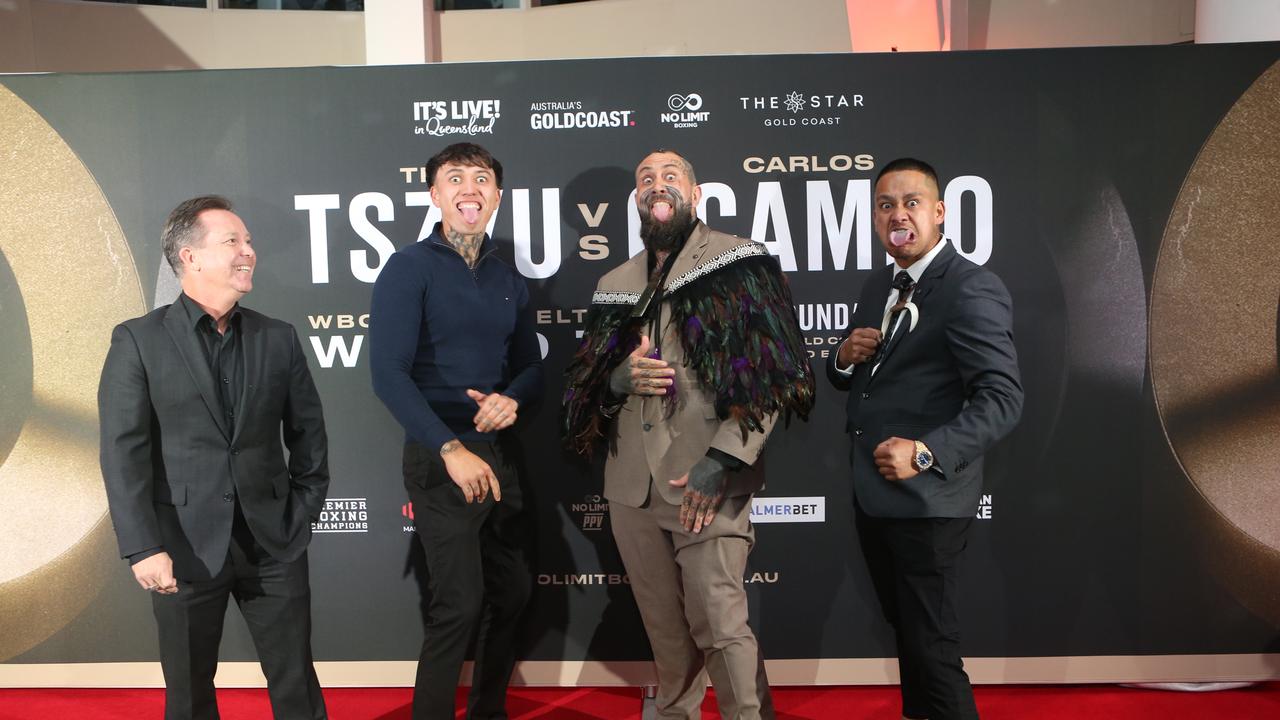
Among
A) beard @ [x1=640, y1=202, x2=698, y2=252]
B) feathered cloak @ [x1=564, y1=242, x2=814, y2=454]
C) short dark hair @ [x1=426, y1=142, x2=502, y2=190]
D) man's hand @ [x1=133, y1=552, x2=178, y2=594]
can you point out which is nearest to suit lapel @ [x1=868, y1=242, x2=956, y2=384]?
feathered cloak @ [x1=564, y1=242, x2=814, y2=454]

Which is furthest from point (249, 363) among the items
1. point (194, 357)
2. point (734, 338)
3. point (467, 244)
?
point (734, 338)

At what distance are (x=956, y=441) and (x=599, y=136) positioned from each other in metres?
1.80

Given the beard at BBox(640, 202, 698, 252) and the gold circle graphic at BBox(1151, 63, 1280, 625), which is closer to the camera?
the beard at BBox(640, 202, 698, 252)

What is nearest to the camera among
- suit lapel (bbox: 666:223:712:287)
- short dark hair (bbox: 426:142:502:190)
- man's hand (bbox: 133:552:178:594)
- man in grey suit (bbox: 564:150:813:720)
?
man's hand (bbox: 133:552:178:594)

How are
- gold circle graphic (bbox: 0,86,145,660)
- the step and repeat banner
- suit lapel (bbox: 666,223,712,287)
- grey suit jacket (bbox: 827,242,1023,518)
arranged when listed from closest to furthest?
1. grey suit jacket (bbox: 827,242,1023,518)
2. suit lapel (bbox: 666,223,712,287)
3. the step and repeat banner
4. gold circle graphic (bbox: 0,86,145,660)

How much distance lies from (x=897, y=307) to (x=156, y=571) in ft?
6.71

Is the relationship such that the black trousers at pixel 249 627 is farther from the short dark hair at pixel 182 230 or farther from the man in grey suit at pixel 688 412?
the man in grey suit at pixel 688 412

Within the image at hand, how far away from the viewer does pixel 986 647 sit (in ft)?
11.3

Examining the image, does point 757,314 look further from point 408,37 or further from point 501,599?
point 408,37

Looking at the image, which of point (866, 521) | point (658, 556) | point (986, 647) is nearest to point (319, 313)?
point (658, 556)

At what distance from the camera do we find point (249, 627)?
7.54 ft

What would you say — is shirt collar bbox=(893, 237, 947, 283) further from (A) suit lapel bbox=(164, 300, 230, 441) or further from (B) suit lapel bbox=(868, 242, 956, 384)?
(A) suit lapel bbox=(164, 300, 230, 441)

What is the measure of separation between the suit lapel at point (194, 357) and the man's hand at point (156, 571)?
1.07 ft

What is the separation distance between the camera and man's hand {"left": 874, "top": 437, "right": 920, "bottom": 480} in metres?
2.38
